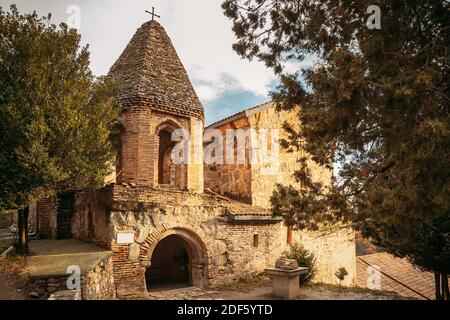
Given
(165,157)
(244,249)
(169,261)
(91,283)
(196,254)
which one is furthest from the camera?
(169,261)

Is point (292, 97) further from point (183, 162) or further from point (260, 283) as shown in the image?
point (260, 283)

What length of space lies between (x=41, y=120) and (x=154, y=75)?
5259 mm

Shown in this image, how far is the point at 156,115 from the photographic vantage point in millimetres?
11977

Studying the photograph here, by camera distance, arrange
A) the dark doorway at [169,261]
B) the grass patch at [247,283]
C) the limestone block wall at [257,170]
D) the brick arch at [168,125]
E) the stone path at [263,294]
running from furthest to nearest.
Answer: the limestone block wall at [257,170] → the dark doorway at [169,261] → the brick arch at [168,125] → the grass patch at [247,283] → the stone path at [263,294]

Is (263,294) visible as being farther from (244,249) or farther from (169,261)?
(169,261)

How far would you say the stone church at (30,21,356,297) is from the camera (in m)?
9.86

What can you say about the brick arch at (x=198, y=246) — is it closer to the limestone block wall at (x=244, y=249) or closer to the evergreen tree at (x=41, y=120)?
the limestone block wall at (x=244, y=249)

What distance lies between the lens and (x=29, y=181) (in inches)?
320

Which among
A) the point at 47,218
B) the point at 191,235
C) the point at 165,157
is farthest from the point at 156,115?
the point at 47,218

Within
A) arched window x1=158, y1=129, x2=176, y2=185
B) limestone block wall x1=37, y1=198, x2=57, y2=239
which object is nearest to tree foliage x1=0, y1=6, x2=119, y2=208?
arched window x1=158, y1=129, x2=176, y2=185

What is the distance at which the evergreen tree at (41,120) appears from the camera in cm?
794

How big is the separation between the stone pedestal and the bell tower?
4210mm

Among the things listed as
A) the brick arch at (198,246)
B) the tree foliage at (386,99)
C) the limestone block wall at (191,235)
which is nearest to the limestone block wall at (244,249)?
the limestone block wall at (191,235)
